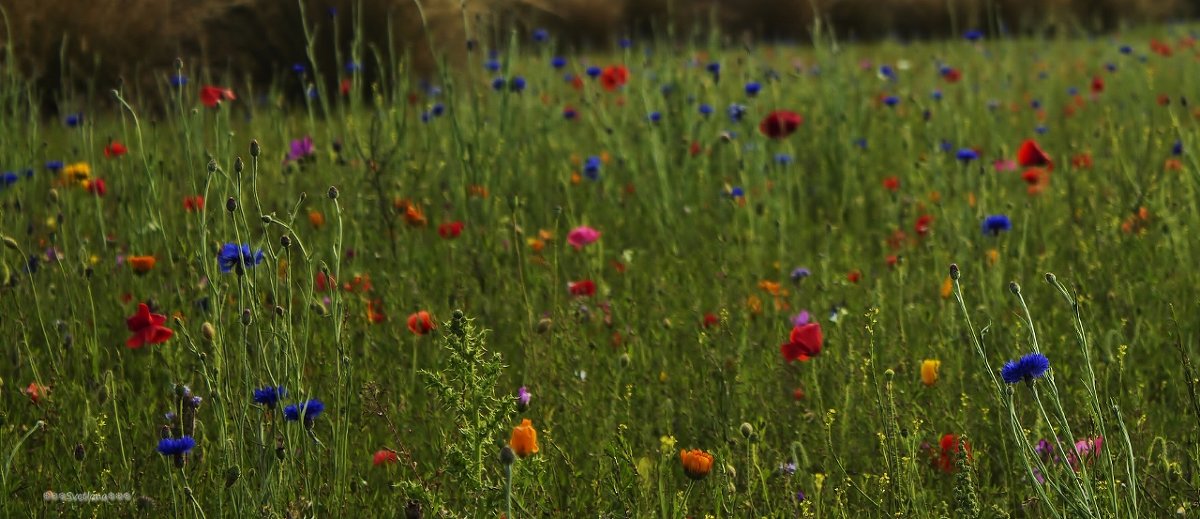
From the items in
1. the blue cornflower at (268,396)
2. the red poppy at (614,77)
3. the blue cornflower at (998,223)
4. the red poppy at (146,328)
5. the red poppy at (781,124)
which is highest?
the red poppy at (614,77)

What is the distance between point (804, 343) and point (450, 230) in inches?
43.1

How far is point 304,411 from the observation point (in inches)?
55.2

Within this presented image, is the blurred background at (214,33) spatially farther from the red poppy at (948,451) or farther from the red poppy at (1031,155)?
the red poppy at (948,451)

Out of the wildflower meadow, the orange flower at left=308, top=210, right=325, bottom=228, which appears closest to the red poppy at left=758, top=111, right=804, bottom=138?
the wildflower meadow

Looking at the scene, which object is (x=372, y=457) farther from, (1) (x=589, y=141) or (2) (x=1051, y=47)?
(2) (x=1051, y=47)

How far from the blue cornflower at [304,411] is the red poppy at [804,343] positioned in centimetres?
75

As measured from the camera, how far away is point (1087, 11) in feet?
35.1

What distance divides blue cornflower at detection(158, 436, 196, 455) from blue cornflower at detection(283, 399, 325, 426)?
4.5 inches

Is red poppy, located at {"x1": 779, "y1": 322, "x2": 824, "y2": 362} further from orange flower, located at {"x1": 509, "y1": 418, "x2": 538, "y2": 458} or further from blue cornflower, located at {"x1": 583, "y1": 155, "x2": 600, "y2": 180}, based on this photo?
blue cornflower, located at {"x1": 583, "y1": 155, "x2": 600, "y2": 180}

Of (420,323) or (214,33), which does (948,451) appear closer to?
(420,323)

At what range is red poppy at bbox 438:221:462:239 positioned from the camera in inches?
102

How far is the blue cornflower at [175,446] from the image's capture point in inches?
52.5

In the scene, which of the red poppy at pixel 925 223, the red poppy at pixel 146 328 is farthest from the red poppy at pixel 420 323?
the red poppy at pixel 925 223

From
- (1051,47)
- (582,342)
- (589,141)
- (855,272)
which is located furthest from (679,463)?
(1051,47)
